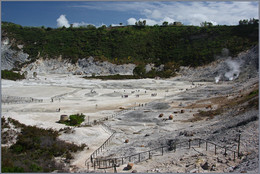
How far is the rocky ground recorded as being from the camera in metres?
A: 15.6

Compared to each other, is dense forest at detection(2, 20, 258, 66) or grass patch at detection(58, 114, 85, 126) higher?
dense forest at detection(2, 20, 258, 66)

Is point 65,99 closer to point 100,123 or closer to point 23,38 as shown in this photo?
point 100,123

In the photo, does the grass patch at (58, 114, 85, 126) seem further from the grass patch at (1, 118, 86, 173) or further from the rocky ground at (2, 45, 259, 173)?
the grass patch at (1, 118, 86, 173)

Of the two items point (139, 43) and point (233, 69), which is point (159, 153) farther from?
point (139, 43)

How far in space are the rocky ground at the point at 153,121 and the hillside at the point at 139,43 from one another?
25220 mm

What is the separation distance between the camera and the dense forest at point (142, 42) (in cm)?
8974

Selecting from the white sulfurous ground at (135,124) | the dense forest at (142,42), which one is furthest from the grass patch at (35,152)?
the dense forest at (142,42)

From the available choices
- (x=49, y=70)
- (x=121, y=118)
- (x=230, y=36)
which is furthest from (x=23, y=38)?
A: (x=121, y=118)

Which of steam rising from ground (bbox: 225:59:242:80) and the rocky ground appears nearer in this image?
the rocky ground

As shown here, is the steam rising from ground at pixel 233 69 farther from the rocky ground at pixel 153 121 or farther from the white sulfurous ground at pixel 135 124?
the white sulfurous ground at pixel 135 124

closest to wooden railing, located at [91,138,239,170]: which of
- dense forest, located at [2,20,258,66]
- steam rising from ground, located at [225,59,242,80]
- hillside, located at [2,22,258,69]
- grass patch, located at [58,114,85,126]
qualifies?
grass patch, located at [58,114,85,126]

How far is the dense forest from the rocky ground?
25.3 metres

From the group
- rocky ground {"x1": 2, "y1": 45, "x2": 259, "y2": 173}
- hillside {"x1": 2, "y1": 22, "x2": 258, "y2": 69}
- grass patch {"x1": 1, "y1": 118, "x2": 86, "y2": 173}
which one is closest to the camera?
grass patch {"x1": 1, "y1": 118, "x2": 86, "y2": 173}

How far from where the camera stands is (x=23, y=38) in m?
112
